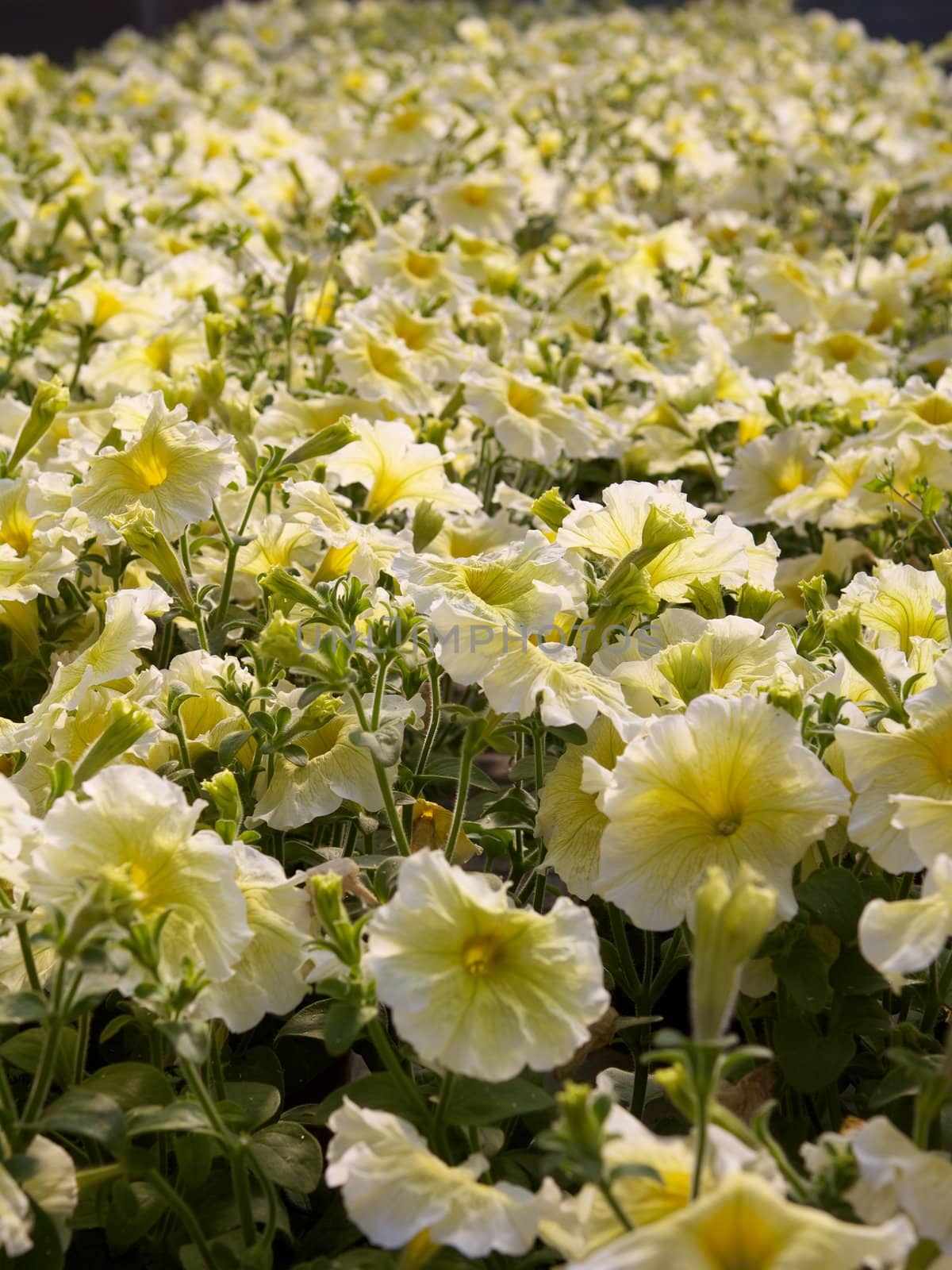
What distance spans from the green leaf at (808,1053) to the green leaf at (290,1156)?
37cm

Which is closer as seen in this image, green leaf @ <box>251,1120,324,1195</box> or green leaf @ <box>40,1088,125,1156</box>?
green leaf @ <box>40,1088,125,1156</box>

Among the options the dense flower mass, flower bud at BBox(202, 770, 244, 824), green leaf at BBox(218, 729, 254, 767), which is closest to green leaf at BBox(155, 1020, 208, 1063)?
the dense flower mass

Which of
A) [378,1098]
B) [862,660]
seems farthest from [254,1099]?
[862,660]

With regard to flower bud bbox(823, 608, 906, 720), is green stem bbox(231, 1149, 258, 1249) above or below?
below

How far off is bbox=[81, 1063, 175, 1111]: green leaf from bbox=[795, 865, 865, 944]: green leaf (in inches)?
20.1

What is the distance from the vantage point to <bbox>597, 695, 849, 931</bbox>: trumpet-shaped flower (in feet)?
3.21

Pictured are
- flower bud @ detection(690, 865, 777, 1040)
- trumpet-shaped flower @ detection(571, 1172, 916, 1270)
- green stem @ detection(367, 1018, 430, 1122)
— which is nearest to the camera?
trumpet-shaped flower @ detection(571, 1172, 916, 1270)

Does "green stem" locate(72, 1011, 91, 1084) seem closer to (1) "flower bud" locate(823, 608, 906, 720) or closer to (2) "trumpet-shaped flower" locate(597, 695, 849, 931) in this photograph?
(2) "trumpet-shaped flower" locate(597, 695, 849, 931)

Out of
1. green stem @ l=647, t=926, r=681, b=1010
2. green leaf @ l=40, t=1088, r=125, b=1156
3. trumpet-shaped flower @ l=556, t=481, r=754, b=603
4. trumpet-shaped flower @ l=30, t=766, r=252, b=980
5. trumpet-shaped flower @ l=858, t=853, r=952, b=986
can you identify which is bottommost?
green stem @ l=647, t=926, r=681, b=1010

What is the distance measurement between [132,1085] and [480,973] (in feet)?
0.97

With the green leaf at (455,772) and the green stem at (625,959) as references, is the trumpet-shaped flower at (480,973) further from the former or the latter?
the green leaf at (455,772)

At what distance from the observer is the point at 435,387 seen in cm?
221

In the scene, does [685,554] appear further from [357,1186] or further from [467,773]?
[357,1186]

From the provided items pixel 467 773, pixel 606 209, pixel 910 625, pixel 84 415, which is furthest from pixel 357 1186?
pixel 606 209
